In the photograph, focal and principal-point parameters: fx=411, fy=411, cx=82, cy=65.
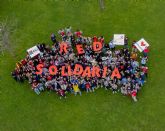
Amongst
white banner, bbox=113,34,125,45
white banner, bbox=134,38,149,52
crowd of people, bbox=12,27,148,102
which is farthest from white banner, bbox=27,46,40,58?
white banner, bbox=134,38,149,52

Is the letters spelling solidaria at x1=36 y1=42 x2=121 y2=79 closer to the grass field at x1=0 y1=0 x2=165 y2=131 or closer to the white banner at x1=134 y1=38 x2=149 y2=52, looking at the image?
the grass field at x1=0 y1=0 x2=165 y2=131

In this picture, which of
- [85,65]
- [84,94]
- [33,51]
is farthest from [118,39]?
[33,51]

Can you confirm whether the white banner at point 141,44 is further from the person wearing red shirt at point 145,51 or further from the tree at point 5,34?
the tree at point 5,34

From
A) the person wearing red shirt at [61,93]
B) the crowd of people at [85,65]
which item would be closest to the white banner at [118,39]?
the crowd of people at [85,65]

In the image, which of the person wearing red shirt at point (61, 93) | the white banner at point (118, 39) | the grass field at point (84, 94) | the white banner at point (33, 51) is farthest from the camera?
the white banner at point (118, 39)

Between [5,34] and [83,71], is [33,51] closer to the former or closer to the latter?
[5,34]

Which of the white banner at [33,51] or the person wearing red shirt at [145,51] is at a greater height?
the white banner at [33,51]

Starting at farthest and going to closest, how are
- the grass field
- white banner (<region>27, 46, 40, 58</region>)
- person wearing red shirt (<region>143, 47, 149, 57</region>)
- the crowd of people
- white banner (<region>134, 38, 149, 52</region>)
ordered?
white banner (<region>27, 46, 40, 58</region>) → white banner (<region>134, 38, 149, 52</region>) → person wearing red shirt (<region>143, 47, 149, 57</region>) → the crowd of people → the grass field
